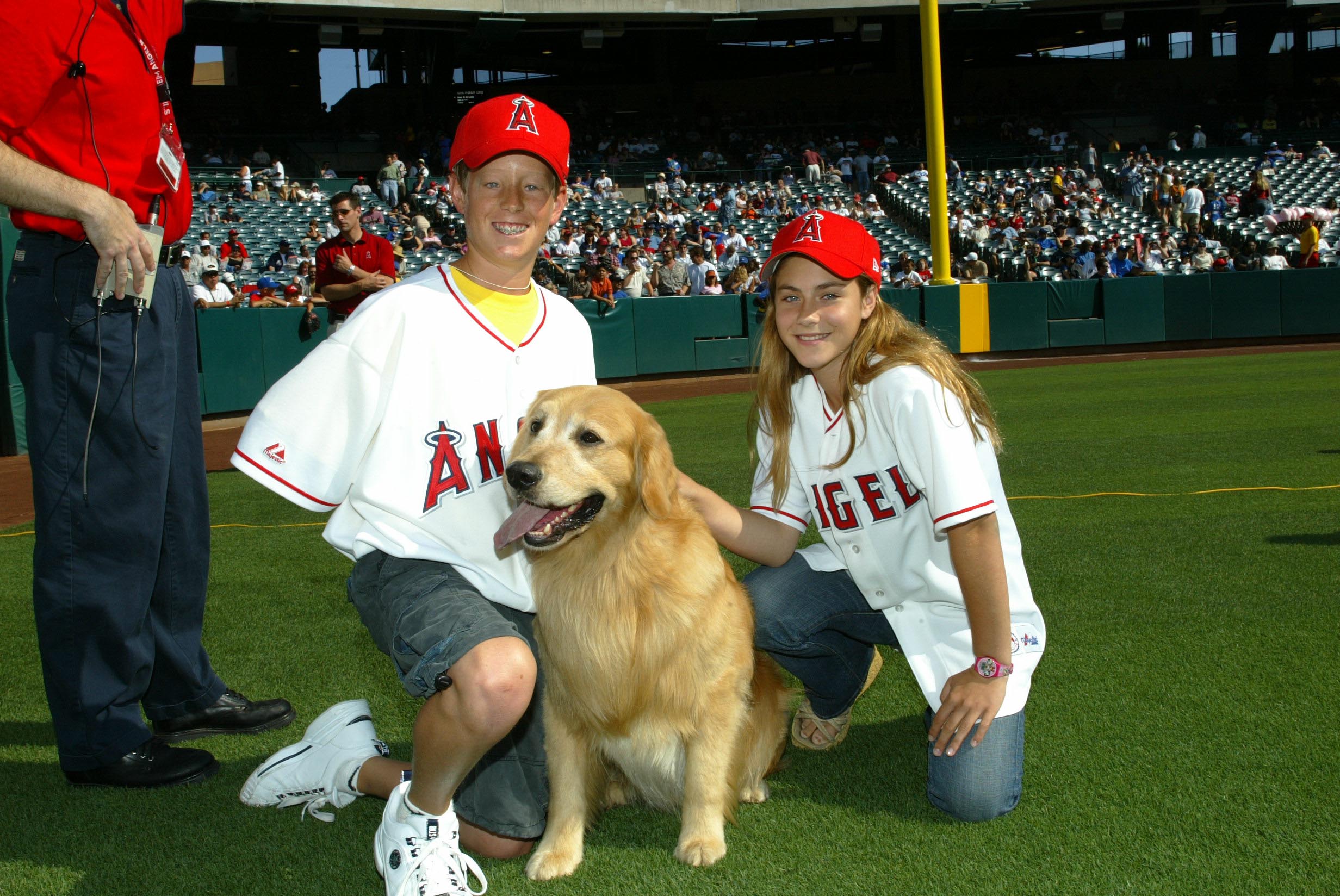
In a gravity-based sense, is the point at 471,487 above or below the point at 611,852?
above

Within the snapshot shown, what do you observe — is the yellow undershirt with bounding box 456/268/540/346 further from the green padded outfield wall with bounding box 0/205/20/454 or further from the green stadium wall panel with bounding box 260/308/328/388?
the green stadium wall panel with bounding box 260/308/328/388

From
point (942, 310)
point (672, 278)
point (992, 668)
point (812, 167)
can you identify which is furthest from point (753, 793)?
point (812, 167)

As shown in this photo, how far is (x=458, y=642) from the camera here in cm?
253

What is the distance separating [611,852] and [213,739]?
1546 mm

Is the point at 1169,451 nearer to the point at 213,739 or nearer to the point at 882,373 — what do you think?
the point at 882,373

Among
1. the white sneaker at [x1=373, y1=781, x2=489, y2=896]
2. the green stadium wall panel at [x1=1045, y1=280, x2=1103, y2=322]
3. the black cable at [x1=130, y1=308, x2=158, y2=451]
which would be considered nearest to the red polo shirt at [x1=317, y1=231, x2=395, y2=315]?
the black cable at [x1=130, y1=308, x2=158, y2=451]

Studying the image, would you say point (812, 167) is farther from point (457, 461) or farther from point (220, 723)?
point (457, 461)

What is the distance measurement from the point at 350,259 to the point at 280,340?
6.88m

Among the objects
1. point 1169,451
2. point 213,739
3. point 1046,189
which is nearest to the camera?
point 213,739

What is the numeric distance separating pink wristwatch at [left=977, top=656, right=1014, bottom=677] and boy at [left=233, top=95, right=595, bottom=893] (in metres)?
1.20

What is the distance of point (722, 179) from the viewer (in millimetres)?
30297

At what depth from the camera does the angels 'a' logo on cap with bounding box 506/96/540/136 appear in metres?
2.96

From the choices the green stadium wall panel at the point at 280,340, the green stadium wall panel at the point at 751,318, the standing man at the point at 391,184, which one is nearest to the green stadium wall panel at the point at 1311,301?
the green stadium wall panel at the point at 751,318

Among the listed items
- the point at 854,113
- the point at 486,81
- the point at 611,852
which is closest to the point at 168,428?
the point at 611,852
